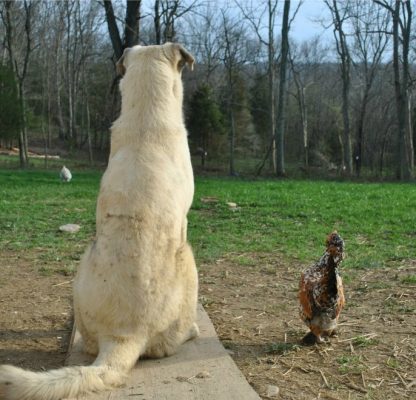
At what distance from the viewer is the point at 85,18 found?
162 feet

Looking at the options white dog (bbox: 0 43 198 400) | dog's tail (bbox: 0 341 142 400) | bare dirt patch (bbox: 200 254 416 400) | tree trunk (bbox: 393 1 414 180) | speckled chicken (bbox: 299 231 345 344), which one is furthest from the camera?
tree trunk (bbox: 393 1 414 180)

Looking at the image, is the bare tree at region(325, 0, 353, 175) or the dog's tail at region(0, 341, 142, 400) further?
the bare tree at region(325, 0, 353, 175)

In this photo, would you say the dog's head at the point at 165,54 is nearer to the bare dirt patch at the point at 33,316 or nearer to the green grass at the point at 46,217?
the bare dirt patch at the point at 33,316

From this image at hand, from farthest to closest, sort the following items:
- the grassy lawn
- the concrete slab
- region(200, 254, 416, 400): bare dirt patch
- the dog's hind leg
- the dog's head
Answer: the grassy lawn < the dog's head < the dog's hind leg < region(200, 254, 416, 400): bare dirt patch < the concrete slab

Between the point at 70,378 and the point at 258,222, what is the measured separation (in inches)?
337

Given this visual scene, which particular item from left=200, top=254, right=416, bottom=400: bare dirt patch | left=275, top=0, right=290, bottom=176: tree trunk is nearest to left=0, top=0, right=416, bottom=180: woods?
left=275, top=0, right=290, bottom=176: tree trunk

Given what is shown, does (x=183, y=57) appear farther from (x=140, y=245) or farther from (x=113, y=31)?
(x=113, y=31)

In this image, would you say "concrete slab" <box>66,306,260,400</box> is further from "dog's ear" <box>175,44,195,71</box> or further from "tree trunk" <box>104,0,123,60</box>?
"tree trunk" <box>104,0,123,60</box>

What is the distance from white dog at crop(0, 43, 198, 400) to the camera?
3562 mm

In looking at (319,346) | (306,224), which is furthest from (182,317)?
(306,224)

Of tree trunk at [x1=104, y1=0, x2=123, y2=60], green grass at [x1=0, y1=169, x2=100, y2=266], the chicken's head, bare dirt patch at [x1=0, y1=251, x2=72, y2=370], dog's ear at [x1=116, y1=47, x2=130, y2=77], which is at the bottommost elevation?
bare dirt patch at [x1=0, y1=251, x2=72, y2=370]

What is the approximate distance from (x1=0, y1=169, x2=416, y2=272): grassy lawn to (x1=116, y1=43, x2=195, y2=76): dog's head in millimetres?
3949

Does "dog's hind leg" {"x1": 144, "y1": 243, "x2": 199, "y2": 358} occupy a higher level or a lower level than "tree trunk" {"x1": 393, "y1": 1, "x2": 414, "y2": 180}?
lower

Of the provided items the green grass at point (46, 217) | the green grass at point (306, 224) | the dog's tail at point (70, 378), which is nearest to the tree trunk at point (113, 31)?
the green grass at point (46, 217)
